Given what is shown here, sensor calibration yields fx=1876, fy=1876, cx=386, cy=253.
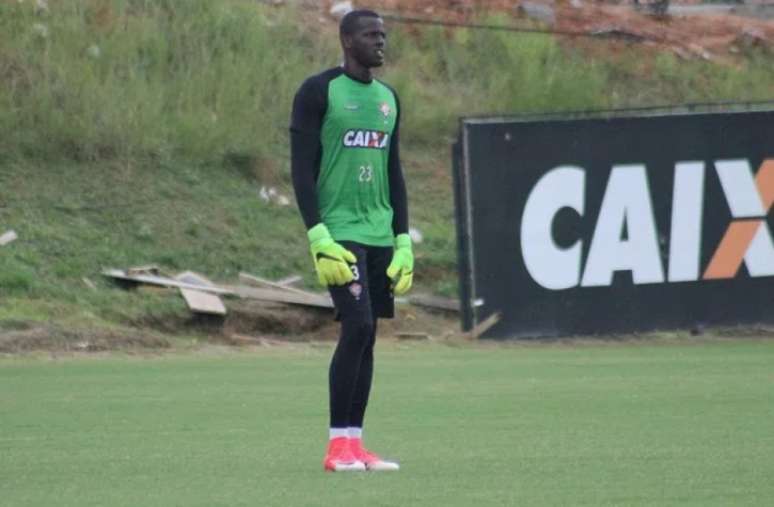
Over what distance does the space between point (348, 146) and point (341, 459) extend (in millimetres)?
1522

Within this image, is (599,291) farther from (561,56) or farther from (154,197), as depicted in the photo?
(561,56)

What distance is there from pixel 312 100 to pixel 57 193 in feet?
49.2

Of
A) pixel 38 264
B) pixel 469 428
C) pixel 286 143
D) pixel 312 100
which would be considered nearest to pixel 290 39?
pixel 286 143

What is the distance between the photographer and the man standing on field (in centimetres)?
903

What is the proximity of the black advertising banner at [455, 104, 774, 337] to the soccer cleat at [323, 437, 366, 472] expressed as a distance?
1038 centimetres

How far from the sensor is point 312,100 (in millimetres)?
9055

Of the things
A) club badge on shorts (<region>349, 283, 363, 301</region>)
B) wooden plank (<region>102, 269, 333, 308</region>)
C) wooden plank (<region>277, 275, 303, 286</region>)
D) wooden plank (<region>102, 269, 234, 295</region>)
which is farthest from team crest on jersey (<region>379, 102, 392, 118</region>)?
wooden plank (<region>277, 275, 303, 286</region>)

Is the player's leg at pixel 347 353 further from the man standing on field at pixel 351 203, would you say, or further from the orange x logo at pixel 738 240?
the orange x logo at pixel 738 240

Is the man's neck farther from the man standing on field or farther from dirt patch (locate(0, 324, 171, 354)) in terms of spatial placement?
dirt patch (locate(0, 324, 171, 354))

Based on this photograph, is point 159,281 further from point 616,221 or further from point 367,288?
point 367,288

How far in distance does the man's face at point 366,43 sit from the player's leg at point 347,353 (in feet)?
2.97

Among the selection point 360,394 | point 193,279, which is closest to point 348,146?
point 360,394

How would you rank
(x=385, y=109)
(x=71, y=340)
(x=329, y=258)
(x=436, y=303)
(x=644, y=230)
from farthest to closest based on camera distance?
(x=436, y=303) < (x=644, y=230) < (x=71, y=340) < (x=385, y=109) < (x=329, y=258)

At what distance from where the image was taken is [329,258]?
8883 mm
